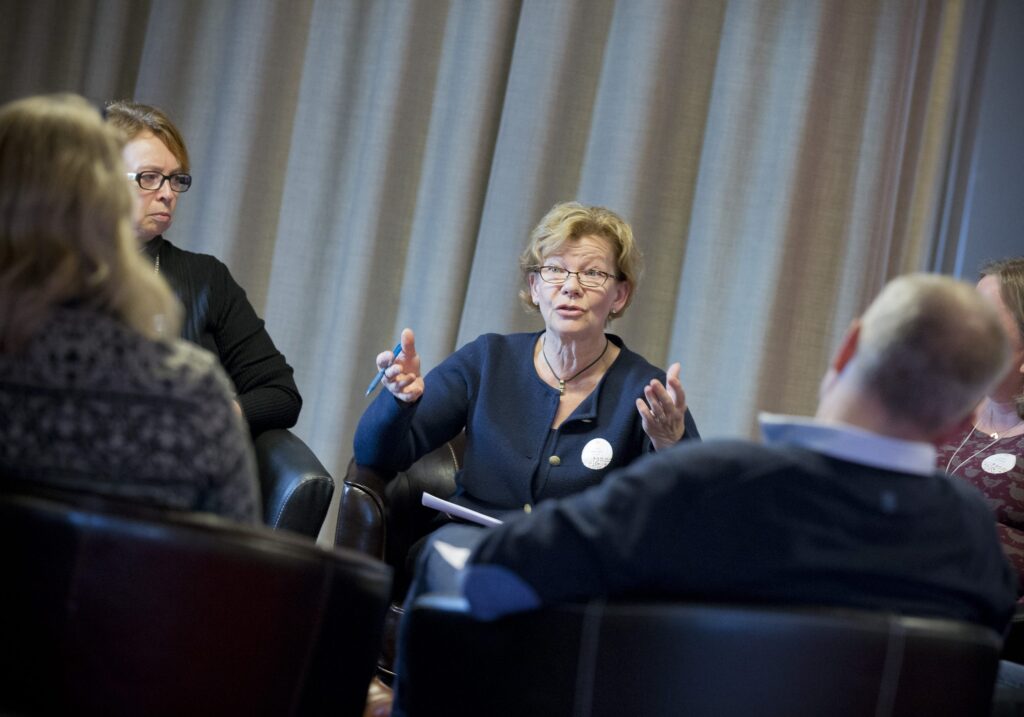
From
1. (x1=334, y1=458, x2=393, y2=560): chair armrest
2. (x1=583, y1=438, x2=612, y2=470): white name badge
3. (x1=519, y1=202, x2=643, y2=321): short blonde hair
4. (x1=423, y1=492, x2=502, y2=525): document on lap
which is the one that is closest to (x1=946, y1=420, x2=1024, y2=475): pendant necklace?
(x1=583, y1=438, x2=612, y2=470): white name badge

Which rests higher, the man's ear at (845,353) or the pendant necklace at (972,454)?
the man's ear at (845,353)

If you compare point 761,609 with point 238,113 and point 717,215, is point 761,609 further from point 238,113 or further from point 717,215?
point 238,113

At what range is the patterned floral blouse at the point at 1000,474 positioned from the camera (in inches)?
104

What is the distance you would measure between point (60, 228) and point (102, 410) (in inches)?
9.6

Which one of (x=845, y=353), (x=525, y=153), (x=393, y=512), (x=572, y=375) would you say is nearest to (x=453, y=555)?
(x=845, y=353)

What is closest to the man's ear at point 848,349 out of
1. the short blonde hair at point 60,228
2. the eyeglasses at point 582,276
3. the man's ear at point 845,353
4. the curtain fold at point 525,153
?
the man's ear at point 845,353

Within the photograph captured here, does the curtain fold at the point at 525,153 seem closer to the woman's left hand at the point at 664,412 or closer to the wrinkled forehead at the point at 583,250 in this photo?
the wrinkled forehead at the point at 583,250

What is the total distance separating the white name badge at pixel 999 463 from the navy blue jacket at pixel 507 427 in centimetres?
70

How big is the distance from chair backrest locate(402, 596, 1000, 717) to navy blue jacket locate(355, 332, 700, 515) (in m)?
1.49

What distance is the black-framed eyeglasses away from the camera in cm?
300

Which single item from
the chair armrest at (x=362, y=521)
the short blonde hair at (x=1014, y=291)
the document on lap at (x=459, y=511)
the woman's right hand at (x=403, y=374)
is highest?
the short blonde hair at (x=1014, y=291)

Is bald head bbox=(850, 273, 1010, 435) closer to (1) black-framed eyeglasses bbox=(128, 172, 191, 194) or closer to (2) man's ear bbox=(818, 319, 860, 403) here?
(2) man's ear bbox=(818, 319, 860, 403)

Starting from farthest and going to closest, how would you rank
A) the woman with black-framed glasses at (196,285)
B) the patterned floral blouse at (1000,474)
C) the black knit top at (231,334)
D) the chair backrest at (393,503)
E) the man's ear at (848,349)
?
1. the black knit top at (231,334)
2. the woman with black-framed glasses at (196,285)
3. the chair backrest at (393,503)
4. the patterned floral blouse at (1000,474)
5. the man's ear at (848,349)

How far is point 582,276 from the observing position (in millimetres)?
3100
